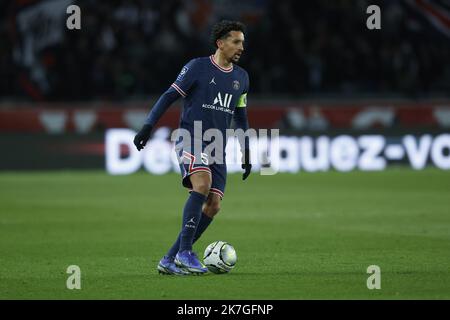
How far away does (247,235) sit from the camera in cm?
1212

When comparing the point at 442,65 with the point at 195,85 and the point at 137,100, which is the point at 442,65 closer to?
the point at 137,100

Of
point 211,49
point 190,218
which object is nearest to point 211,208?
point 190,218

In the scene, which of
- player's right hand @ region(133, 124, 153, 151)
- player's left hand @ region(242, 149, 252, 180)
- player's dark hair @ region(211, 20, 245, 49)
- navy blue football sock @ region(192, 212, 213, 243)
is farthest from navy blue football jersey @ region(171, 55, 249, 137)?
navy blue football sock @ region(192, 212, 213, 243)

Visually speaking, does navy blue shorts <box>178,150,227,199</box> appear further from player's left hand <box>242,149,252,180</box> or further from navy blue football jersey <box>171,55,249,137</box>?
player's left hand <box>242,149,252,180</box>

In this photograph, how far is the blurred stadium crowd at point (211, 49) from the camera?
75.8 feet

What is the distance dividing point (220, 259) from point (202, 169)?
810mm

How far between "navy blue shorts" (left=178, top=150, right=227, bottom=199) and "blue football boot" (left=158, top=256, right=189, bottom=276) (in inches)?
26.5

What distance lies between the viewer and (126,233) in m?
12.4

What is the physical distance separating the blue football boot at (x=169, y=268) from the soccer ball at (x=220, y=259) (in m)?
0.28

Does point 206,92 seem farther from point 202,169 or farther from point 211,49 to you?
point 211,49

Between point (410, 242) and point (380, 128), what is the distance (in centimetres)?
1134

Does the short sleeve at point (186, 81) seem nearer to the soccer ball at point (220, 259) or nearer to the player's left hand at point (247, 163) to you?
the player's left hand at point (247, 163)

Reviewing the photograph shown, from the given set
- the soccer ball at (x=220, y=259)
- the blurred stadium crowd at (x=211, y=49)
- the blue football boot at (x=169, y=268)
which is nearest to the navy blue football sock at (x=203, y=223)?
the soccer ball at (x=220, y=259)
